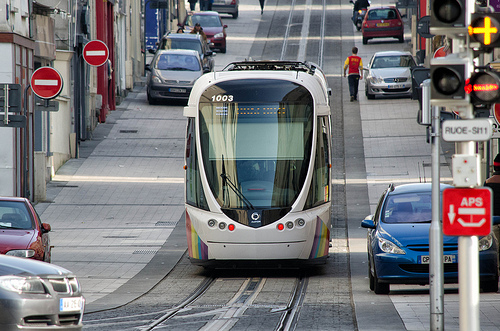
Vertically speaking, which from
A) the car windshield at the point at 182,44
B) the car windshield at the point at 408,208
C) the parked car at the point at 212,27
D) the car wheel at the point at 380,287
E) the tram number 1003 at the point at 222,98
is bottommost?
the car wheel at the point at 380,287

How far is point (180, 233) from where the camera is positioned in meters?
21.8

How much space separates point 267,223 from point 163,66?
23.4m

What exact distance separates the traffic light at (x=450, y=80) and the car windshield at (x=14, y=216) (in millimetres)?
8797

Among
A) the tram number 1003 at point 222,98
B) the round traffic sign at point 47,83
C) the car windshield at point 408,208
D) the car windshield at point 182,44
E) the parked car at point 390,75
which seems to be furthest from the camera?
the car windshield at point 182,44

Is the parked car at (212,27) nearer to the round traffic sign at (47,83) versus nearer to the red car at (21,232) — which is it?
the round traffic sign at (47,83)

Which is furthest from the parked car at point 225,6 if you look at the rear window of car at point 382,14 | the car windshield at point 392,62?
the car windshield at point 392,62

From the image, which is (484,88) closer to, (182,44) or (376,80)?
(376,80)

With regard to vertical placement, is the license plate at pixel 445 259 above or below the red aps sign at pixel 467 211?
below

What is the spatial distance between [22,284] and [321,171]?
8218 millimetres

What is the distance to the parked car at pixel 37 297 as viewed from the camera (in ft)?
29.6

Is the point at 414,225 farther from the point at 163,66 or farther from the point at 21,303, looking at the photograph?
the point at 163,66

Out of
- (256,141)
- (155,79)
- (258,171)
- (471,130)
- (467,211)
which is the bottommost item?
(258,171)

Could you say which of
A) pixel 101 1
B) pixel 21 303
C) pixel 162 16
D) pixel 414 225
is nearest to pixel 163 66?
pixel 101 1

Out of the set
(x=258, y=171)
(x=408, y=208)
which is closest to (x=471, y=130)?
(x=408, y=208)
